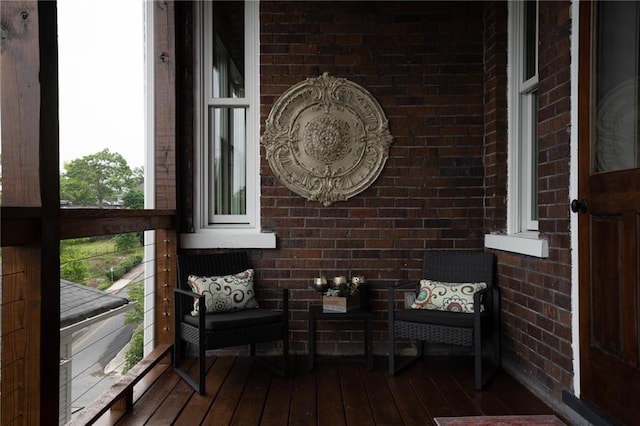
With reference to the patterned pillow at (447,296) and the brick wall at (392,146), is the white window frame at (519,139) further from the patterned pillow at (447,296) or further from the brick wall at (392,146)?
the patterned pillow at (447,296)

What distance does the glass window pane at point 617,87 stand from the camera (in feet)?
7.63

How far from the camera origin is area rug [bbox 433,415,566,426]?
2.64 metres

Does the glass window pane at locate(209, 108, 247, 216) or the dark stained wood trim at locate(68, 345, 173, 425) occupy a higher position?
the glass window pane at locate(209, 108, 247, 216)

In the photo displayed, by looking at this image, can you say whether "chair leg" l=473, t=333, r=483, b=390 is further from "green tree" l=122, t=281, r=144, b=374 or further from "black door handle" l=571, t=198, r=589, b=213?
"green tree" l=122, t=281, r=144, b=374

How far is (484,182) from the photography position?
396 cm

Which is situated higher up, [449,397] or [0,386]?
[0,386]

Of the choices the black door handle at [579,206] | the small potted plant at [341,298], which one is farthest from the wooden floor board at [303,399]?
the black door handle at [579,206]

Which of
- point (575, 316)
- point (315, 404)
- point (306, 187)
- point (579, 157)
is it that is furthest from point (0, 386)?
point (579, 157)

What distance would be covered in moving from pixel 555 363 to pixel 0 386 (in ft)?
9.20

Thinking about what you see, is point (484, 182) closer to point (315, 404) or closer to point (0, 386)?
point (315, 404)

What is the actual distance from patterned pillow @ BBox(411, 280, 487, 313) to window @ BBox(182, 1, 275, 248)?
140 centimetres

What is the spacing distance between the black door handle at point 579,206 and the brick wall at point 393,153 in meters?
1.29

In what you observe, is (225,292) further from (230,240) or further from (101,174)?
(101,174)

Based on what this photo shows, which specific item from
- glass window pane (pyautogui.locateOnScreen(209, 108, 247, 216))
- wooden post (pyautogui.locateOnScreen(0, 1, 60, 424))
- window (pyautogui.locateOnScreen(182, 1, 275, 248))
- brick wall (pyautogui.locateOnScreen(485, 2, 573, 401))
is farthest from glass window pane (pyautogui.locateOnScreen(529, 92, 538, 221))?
wooden post (pyautogui.locateOnScreen(0, 1, 60, 424))
